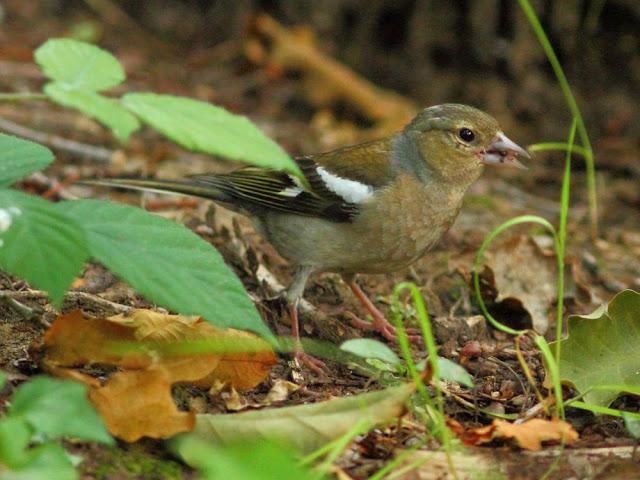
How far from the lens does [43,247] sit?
8.70 feet

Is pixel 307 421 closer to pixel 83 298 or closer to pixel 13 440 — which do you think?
pixel 13 440

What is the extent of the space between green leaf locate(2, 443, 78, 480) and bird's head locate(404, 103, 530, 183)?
303 centimetres

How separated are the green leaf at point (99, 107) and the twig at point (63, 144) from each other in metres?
3.85

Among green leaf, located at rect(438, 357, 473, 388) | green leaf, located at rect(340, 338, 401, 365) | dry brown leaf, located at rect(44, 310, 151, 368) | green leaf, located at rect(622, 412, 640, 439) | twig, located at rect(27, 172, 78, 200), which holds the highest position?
green leaf, located at rect(340, 338, 401, 365)

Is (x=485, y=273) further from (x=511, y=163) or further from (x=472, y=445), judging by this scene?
(x=472, y=445)

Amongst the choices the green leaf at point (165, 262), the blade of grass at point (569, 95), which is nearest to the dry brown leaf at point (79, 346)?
the green leaf at point (165, 262)

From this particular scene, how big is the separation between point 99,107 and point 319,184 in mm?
2469

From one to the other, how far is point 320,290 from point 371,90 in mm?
3316

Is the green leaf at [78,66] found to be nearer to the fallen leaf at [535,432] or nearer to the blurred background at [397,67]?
the fallen leaf at [535,432]

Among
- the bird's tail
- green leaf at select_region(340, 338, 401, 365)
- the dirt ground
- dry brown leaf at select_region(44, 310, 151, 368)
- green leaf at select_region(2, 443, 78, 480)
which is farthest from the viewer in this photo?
the bird's tail

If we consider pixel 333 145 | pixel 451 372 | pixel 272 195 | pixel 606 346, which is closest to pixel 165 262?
pixel 451 372

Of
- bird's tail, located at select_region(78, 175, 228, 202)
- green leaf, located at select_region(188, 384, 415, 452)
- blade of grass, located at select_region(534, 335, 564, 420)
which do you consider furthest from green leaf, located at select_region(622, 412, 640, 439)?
bird's tail, located at select_region(78, 175, 228, 202)

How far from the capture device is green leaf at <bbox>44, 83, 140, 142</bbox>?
2.45m

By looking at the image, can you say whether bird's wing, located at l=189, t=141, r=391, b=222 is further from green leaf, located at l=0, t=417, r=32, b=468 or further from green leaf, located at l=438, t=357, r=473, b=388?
green leaf, located at l=0, t=417, r=32, b=468
